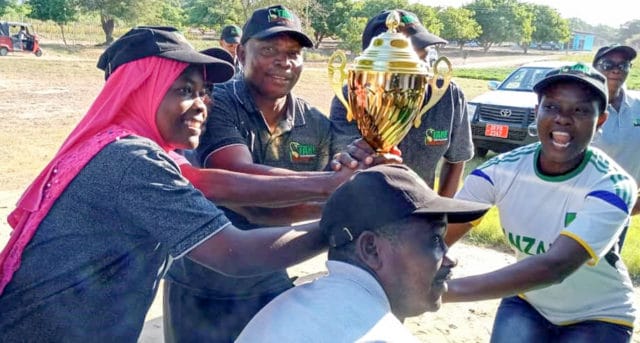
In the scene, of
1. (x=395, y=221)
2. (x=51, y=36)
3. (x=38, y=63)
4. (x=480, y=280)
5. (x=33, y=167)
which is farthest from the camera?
(x=51, y=36)

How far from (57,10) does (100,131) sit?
135 ft

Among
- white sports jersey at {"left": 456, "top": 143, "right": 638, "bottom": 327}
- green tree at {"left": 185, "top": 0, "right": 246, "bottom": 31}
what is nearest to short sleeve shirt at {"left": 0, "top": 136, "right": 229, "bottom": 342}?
white sports jersey at {"left": 456, "top": 143, "right": 638, "bottom": 327}

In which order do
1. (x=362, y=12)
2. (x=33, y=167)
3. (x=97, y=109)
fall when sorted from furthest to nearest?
(x=362, y=12), (x=33, y=167), (x=97, y=109)

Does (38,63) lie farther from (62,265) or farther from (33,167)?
(62,265)

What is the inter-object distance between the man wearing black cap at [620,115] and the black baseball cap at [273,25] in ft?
8.76

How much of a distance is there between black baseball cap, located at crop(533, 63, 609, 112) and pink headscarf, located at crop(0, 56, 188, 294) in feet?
4.42

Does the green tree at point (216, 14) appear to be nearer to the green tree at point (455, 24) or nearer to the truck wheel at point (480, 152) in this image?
the green tree at point (455, 24)

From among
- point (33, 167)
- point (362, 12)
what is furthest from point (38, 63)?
point (362, 12)

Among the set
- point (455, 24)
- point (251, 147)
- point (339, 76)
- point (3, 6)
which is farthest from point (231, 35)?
point (455, 24)

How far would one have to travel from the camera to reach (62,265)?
174cm

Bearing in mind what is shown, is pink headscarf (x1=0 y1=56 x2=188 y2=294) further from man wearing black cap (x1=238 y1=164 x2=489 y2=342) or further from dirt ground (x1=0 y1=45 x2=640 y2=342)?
dirt ground (x1=0 y1=45 x2=640 y2=342)

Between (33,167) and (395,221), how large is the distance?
A: 27.3ft

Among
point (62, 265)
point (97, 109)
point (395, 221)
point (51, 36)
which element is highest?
point (97, 109)

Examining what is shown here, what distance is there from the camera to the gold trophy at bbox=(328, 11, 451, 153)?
236 centimetres
